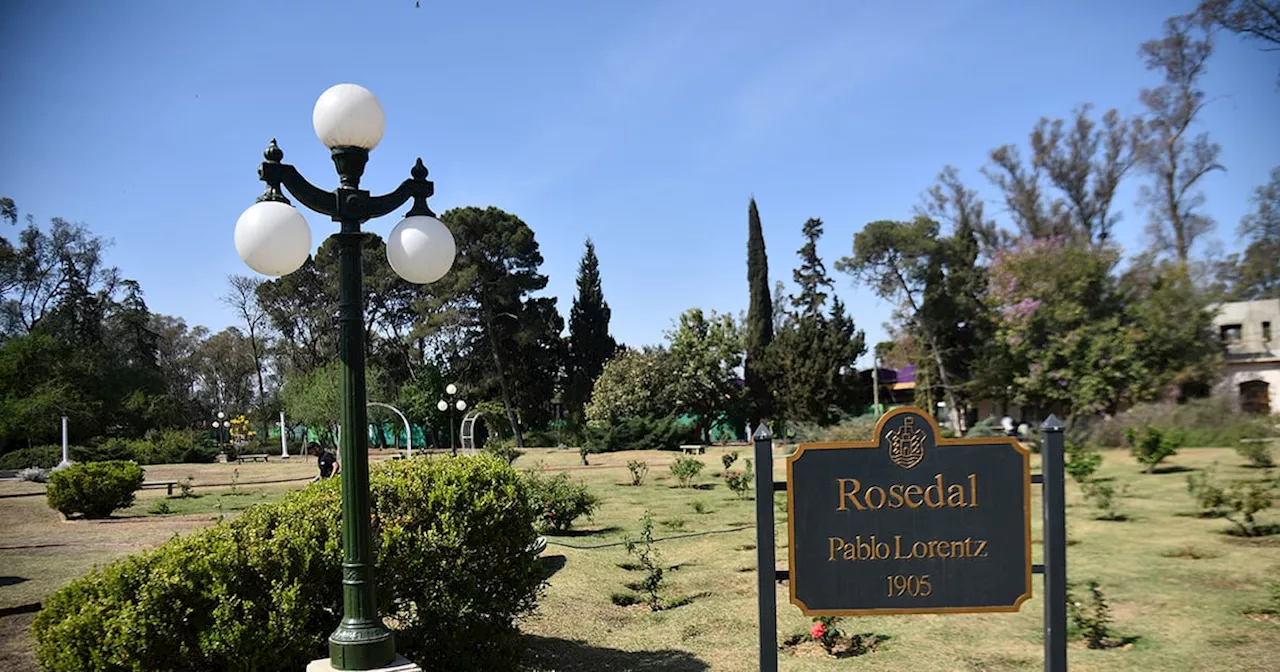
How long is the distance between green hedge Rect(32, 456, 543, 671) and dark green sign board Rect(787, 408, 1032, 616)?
6.65ft

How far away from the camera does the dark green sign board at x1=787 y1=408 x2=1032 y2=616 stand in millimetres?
3781

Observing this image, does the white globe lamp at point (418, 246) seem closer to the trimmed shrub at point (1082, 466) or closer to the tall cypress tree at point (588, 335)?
the trimmed shrub at point (1082, 466)

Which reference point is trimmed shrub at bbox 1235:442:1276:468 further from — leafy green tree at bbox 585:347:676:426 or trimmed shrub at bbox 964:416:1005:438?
leafy green tree at bbox 585:347:676:426

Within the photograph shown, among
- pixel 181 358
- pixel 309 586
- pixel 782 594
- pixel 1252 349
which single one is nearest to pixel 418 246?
pixel 309 586

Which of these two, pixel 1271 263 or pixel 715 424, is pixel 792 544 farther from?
pixel 715 424

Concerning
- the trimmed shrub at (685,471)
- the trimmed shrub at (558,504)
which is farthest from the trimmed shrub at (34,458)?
the trimmed shrub at (558,504)

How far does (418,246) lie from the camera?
400 cm

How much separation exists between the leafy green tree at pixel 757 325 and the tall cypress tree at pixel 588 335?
32.1ft

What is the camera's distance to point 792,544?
380 cm

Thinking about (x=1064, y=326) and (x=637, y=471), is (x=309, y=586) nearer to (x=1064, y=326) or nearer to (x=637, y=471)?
(x=637, y=471)

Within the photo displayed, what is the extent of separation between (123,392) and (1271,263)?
151ft

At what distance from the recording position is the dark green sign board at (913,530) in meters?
3.78

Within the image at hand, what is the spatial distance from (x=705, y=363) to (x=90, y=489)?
28.3 m

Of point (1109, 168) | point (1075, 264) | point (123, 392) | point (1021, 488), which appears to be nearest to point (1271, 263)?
point (1075, 264)
